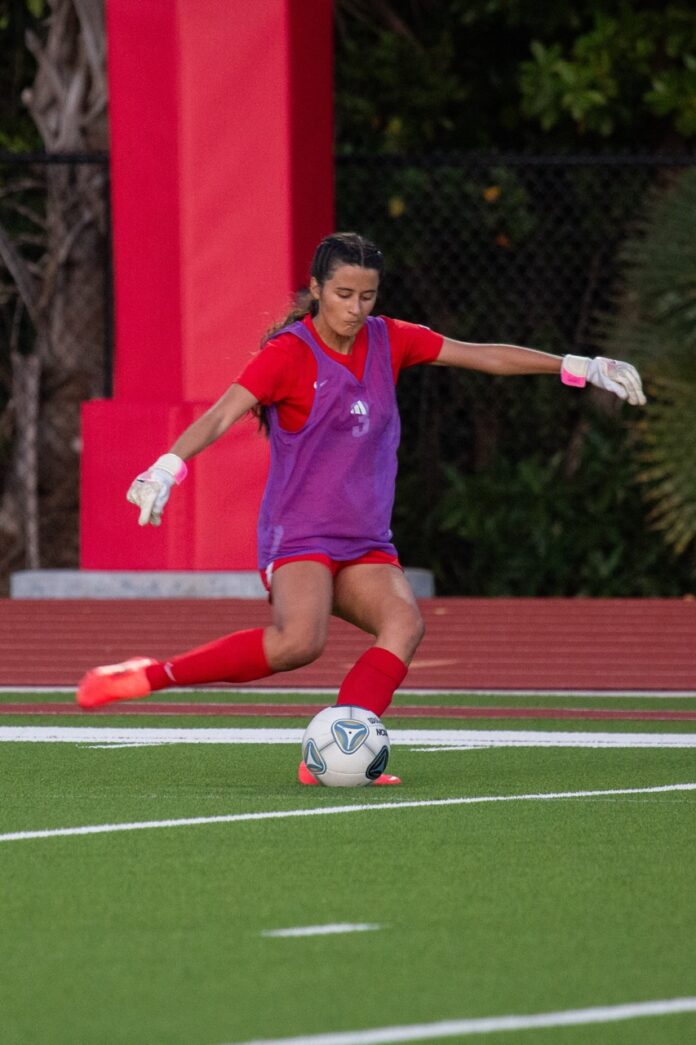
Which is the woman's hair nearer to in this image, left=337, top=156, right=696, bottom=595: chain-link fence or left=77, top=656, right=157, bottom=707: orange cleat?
left=77, top=656, right=157, bottom=707: orange cleat

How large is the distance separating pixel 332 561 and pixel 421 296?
10435mm

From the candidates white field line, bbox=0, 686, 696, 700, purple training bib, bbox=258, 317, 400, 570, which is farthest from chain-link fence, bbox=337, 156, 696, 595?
purple training bib, bbox=258, 317, 400, 570

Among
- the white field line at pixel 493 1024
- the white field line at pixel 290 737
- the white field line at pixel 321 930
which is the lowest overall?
the white field line at pixel 290 737

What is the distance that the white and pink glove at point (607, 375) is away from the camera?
8.29m

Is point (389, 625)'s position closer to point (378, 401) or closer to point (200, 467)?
point (378, 401)

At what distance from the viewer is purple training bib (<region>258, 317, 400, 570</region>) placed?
26.7 feet

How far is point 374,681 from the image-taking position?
315 inches

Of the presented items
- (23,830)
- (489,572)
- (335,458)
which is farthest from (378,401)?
(489,572)

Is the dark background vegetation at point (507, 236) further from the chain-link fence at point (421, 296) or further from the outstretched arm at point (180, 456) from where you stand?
the outstretched arm at point (180, 456)

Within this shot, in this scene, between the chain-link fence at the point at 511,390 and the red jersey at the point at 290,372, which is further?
the chain-link fence at the point at 511,390

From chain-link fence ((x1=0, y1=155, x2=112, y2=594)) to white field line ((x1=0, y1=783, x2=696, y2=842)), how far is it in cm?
974

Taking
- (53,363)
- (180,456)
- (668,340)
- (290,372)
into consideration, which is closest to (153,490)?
(180,456)

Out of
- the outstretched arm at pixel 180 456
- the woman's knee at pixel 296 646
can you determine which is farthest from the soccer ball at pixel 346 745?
the outstretched arm at pixel 180 456

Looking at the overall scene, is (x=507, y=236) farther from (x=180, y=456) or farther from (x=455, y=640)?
(x=180, y=456)
